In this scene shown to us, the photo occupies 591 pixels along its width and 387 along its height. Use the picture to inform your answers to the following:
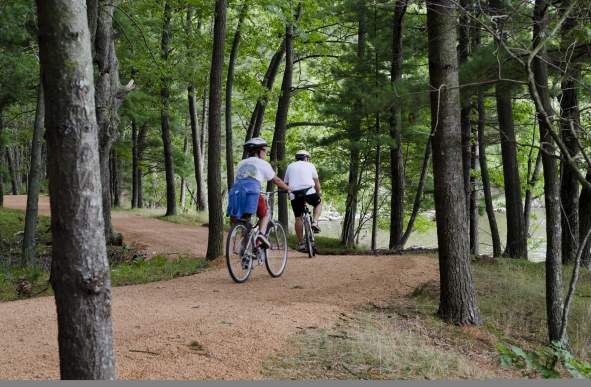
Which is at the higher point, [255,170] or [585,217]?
[255,170]

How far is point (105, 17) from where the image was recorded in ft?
45.3

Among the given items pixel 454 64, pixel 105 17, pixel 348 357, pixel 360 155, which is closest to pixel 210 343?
pixel 348 357

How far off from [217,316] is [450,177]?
Answer: 3147 millimetres

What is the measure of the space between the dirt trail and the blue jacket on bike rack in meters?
1.12

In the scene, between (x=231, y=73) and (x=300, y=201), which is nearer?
(x=300, y=201)

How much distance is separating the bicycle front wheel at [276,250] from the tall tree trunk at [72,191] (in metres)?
6.74

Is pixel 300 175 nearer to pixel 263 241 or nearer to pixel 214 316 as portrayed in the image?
pixel 263 241

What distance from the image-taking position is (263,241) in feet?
30.9

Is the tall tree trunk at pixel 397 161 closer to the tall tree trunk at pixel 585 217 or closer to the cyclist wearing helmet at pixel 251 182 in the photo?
the tall tree trunk at pixel 585 217

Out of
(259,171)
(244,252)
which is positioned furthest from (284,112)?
(244,252)

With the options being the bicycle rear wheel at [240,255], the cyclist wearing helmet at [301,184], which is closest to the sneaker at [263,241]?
the bicycle rear wheel at [240,255]

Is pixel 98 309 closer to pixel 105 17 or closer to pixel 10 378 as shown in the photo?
pixel 10 378

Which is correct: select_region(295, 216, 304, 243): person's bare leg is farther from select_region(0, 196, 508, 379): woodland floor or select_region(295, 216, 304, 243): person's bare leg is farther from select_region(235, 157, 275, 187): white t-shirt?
select_region(235, 157, 275, 187): white t-shirt

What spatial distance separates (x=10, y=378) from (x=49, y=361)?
0.48 m
